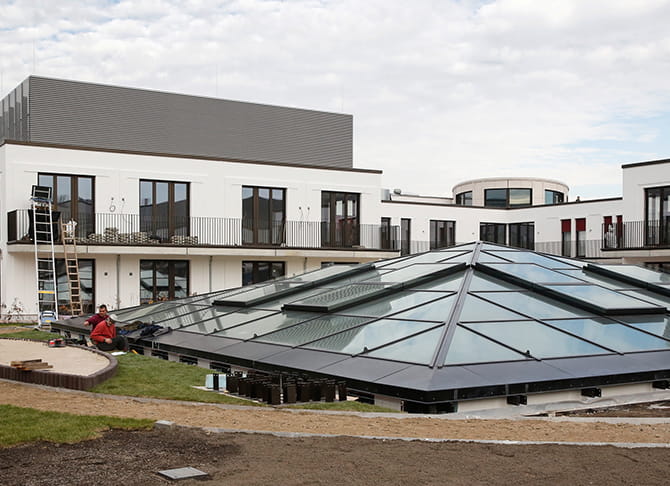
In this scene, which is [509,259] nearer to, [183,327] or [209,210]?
[183,327]

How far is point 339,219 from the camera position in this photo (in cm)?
3531

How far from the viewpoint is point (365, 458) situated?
6.25 m

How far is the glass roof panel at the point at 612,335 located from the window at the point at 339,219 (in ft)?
76.6

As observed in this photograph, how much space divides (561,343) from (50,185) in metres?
22.5

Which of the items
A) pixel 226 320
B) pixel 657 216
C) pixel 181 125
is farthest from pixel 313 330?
pixel 181 125

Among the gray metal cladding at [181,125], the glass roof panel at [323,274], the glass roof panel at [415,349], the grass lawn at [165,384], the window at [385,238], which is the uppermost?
the gray metal cladding at [181,125]

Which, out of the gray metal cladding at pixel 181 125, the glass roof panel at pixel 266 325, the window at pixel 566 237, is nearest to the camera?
the glass roof panel at pixel 266 325

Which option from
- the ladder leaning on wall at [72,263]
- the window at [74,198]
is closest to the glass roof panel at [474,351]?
the ladder leaning on wall at [72,263]

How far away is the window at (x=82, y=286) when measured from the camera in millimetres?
27359

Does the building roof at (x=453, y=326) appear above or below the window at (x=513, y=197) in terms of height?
below

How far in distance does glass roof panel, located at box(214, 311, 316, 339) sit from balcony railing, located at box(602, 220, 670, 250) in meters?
22.5

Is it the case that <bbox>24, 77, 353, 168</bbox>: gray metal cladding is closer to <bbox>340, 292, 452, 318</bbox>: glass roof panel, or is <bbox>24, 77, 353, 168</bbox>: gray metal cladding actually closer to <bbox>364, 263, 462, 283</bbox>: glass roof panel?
<bbox>364, 263, 462, 283</bbox>: glass roof panel

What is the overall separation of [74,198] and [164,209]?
373 centimetres

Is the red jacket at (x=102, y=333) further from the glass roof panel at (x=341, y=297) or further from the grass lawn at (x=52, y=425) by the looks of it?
the grass lawn at (x=52, y=425)
